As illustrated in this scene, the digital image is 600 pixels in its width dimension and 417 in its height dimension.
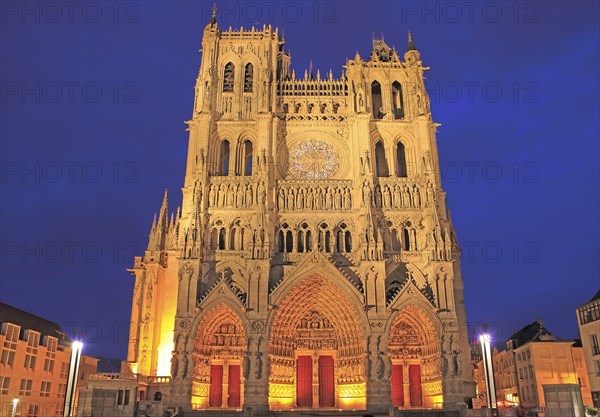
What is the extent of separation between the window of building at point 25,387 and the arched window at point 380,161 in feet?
91.1

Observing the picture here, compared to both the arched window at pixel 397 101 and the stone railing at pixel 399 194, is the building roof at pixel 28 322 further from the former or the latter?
the arched window at pixel 397 101

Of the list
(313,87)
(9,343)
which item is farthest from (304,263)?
(9,343)

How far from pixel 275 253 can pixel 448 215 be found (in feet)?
41.9

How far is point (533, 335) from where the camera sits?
1743 inches

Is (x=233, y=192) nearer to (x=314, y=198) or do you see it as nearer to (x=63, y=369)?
(x=314, y=198)

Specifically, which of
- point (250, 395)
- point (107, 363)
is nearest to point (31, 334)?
point (250, 395)

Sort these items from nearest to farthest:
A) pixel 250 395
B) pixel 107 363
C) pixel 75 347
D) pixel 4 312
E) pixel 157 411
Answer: pixel 75 347 < pixel 157 411 < pixel 250 395 < pixel 4 312 < pixel 107 363

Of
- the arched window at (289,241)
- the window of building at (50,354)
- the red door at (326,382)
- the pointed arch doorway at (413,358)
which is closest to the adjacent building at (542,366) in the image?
the pointed arch doorway at (413,358)

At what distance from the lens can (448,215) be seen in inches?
1473

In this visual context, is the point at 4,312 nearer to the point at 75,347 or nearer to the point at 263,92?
the point at 75,347

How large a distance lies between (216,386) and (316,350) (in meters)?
6.82

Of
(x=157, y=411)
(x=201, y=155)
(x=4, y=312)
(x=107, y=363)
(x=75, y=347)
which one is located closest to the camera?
(x=75, y=347)

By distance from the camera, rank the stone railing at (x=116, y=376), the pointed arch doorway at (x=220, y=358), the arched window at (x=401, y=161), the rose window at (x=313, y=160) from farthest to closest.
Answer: the arched window at (x=401, y=161)
the rose window at (x=313, y=160)
the pointed arch doorway at (x=220, y=358)
the stone railing at (x=116, y=376)

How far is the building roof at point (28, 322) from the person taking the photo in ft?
110
